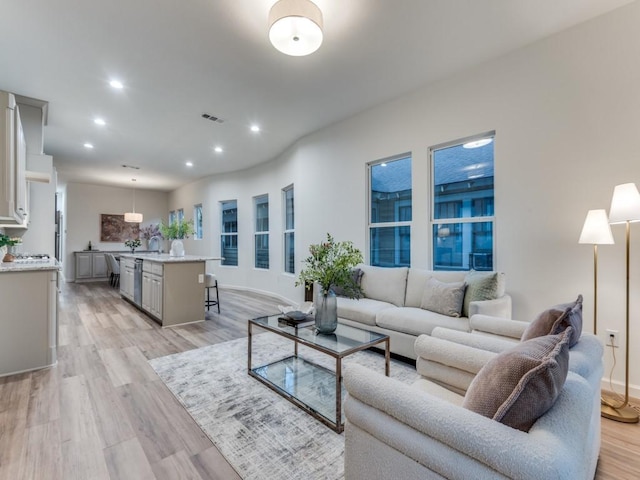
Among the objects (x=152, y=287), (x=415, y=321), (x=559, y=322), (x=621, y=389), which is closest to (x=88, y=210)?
(x=152, y=287)

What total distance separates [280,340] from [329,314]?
1.49 metres

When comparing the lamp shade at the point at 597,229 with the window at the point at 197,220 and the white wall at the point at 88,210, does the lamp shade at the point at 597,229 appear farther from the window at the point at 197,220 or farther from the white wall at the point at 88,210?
the white wall at the point at 88,210

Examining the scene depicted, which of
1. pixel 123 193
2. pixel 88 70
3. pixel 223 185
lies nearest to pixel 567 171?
pixel 88 70

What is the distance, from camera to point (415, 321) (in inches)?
114

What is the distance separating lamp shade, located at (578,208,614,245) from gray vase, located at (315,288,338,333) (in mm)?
2009

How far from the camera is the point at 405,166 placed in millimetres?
4059

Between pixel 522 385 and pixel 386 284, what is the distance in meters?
2.77

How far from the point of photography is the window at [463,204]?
333 centimetres

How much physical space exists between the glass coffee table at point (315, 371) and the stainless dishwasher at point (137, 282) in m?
3.31

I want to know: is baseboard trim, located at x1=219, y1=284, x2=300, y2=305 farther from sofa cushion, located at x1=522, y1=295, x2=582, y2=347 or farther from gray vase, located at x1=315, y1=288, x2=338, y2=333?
sofa cushion, located at x1=522, y1=295, x2=582, y2=347

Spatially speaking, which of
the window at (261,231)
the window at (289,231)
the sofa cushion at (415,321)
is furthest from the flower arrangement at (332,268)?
the window at (261,231)

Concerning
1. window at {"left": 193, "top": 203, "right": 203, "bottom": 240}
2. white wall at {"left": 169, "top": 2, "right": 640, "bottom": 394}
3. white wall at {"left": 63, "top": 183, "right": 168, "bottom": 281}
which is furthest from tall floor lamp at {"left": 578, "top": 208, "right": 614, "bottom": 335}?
white wall at {"left": 63, "top": 183, "right": 168, "bottom": 281}

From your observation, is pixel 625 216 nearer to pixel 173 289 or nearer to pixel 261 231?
pixel 173 289

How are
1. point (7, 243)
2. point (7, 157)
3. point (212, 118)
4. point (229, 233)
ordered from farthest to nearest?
point (229, 233), point (212, 118), point (7, 243), point (7, 157)
